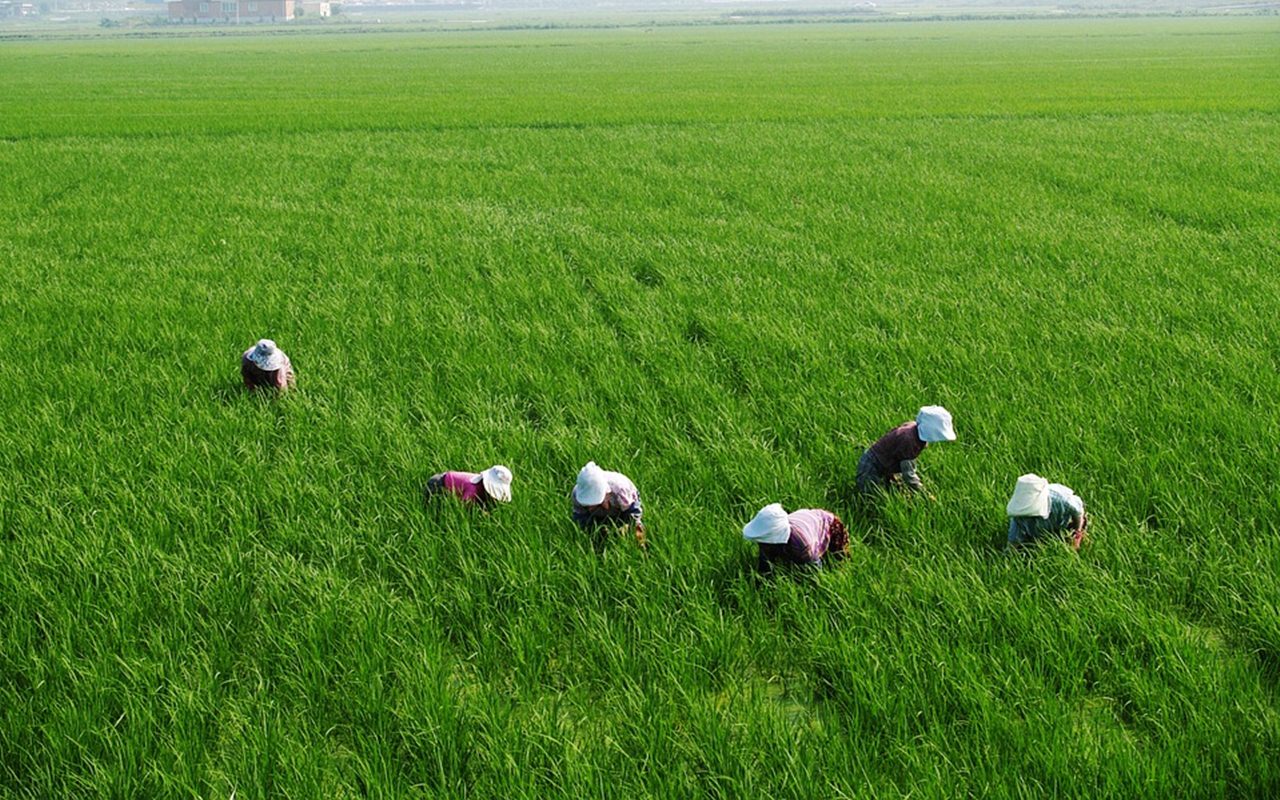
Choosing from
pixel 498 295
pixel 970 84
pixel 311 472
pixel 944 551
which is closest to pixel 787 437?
pixel 944 551

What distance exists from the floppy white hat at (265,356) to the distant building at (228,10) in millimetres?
151169

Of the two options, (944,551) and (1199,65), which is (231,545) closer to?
(944,551)

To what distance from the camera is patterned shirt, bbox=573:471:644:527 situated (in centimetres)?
262

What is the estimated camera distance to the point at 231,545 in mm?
2723

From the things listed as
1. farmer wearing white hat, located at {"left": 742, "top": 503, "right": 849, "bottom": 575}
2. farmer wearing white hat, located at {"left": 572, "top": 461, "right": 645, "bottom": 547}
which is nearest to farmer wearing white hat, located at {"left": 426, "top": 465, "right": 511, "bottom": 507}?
farmer wearing white hat, located at {"left": 572, "top": 461, "right": 645, "bottom": 547}

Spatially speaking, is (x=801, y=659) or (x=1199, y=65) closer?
(x=801, y=659)

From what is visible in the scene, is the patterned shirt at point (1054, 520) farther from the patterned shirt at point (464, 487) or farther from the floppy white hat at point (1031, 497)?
the patterned shirt at point (464, 487)

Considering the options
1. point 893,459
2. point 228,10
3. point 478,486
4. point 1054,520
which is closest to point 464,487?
point 478,486

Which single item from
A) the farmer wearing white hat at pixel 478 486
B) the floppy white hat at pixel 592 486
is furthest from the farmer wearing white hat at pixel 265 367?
the floppy white hat at pixel 592 486

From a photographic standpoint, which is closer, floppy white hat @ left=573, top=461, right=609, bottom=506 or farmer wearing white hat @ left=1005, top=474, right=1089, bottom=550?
farmer wearing white hat @ left=1005, top=474, right=1089, bottom=550

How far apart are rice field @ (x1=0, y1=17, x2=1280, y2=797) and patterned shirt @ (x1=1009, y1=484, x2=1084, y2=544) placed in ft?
0.33

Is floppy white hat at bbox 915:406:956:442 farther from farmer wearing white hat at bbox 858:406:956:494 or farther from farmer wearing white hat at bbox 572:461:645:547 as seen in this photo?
farmer wearing white hat at bbox 572:461:645:547

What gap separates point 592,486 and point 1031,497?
1.07 meters

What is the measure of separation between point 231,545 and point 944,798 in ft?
6.35
